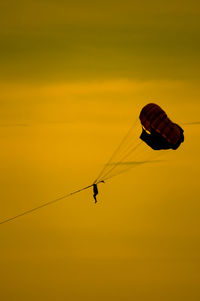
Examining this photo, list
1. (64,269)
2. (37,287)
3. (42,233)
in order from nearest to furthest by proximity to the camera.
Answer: (37,287) < (64,269) < (42,233)

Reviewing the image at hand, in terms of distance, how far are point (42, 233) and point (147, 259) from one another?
92.9 feet

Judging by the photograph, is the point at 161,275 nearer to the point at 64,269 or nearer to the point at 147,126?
the point at 64,269

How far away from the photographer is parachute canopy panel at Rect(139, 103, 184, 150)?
58.0 metres

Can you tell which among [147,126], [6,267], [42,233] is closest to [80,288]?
[6,267]

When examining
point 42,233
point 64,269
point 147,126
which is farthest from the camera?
point 42,233

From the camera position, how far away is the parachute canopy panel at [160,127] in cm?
5797

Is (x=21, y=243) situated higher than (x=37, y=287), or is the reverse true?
(x=21, y=243)

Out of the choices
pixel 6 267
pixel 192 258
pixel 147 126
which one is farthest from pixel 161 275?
pixel 147 126

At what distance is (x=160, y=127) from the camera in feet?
190

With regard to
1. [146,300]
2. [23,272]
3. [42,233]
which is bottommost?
[146,300]

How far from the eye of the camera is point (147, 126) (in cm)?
5888

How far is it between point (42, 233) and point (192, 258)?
1569 inches

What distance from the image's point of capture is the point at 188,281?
150m

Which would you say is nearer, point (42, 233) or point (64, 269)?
point (64, 269)
